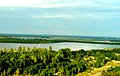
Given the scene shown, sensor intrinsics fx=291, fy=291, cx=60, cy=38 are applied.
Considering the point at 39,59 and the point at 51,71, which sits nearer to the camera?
the point at 51,71

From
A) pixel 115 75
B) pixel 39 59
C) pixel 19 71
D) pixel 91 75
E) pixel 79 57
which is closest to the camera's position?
pixel 115 75

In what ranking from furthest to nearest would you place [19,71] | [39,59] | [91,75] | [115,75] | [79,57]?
1. [79,57]
2. [39,59]
3. [19,71]
4. [91,75]
5. [115,75]

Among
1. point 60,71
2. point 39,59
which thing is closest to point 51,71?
point 60,71

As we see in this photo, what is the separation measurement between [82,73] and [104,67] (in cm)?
408

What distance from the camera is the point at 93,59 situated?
44.5 m

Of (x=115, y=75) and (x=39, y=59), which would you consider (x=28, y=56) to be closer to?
(x=39, y=59)

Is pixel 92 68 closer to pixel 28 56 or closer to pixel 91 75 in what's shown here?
pixel 91 75

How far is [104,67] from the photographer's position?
3881 centimetres

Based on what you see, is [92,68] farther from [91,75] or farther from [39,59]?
[39,59]

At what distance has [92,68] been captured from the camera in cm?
3838

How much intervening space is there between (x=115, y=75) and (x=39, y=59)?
14.8 metres

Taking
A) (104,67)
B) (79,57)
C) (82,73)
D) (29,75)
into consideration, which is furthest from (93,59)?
(29,75)

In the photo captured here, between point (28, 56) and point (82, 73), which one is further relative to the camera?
point (28, 56)

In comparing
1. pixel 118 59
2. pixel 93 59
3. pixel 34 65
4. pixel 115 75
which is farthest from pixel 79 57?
pixel 115 75
